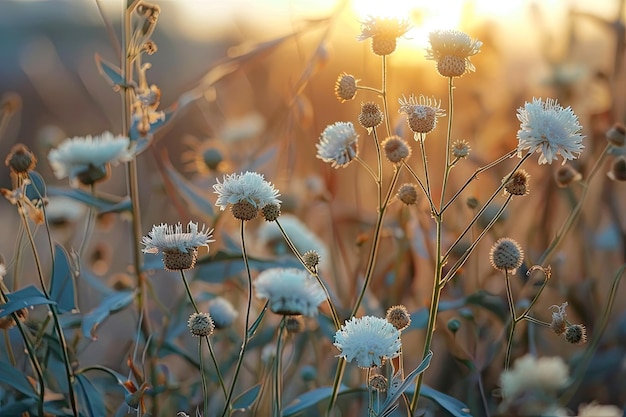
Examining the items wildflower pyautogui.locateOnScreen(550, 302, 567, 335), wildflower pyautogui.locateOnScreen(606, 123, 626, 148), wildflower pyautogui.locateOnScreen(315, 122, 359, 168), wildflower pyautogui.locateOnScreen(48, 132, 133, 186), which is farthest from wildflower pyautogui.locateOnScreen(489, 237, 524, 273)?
wildflower pyautogui.locateOnScreen(48, 132, 133, 186)

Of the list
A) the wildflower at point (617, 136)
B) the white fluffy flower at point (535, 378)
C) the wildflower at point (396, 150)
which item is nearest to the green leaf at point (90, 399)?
the wildflower at point (396, 150)

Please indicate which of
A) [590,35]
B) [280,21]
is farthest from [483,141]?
[280,21]

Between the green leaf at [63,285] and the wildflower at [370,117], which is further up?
the wildflower at [370,117]

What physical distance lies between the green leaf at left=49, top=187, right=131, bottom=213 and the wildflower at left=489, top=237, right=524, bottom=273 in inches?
16.5

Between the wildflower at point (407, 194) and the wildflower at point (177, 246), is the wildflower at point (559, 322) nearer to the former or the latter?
the wildflower at point (407, 194)

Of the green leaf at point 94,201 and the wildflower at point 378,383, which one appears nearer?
the wildflower at point 378,383

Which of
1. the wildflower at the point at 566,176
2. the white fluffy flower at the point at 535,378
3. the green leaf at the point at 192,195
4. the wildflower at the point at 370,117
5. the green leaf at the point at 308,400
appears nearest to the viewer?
the white fluffy flower at the point at 535,378

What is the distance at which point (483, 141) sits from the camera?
176 cm

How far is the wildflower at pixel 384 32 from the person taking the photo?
797 mm

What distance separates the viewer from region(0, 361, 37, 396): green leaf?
0.82 meters

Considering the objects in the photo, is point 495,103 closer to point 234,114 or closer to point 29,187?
point 234,114

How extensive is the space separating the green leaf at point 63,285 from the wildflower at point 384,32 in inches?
15.8

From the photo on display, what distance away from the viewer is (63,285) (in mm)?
857

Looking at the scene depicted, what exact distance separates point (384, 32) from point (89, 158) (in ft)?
1.13
